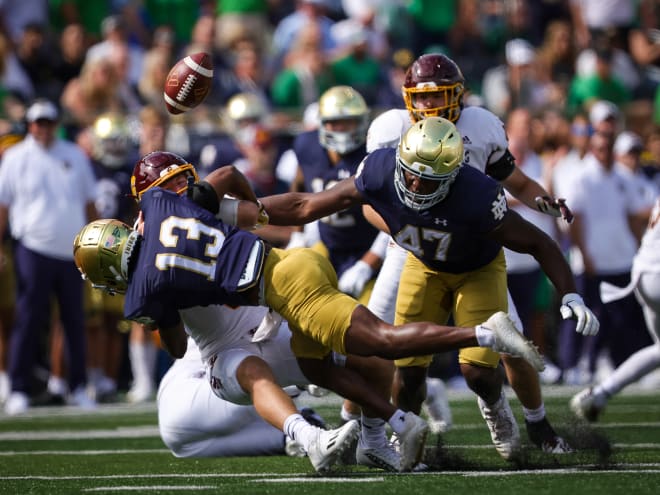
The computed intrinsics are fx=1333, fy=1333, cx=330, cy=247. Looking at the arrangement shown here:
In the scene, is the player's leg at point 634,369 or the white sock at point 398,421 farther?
the player's leg at point 634,369

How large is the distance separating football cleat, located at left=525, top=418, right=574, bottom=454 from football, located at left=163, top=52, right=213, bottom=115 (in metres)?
2.24

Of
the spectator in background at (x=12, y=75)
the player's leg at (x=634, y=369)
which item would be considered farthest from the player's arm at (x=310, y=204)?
the spectator in background at (x=12, y=75)

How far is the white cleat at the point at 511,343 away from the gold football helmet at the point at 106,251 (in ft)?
5.08

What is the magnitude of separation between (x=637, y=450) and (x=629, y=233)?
16.6 ft

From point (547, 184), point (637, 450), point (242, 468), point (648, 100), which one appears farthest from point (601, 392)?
point (648, 100)

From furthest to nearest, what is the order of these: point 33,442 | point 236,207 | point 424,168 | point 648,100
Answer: point 648,100 → point 33,442 → point 236,207 → point 424,168

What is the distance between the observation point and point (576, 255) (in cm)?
1116

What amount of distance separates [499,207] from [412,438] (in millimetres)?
996

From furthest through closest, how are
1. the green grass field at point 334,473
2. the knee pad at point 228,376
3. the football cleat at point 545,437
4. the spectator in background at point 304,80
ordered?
1. the spectator in background at point 304,80
2. the football cleat at point 545,437
3. the knee pad at point 228,376
4. the green grass field at point 334,473

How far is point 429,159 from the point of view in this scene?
5.30 meters

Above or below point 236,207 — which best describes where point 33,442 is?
below

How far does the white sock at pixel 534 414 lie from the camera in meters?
6.36

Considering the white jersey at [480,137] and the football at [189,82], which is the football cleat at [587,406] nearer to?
the white jersey at [480,137]

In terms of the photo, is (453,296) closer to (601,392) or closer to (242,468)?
(242,468)
